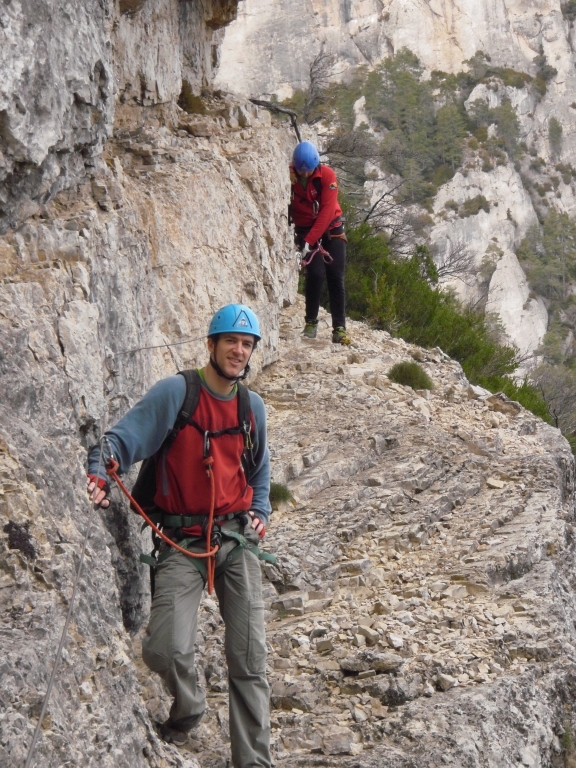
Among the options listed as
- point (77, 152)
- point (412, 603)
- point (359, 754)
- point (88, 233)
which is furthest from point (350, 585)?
point (77, 152)

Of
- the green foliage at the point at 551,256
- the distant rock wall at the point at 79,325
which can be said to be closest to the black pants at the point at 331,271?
the distant rock wall at the point at 79,325

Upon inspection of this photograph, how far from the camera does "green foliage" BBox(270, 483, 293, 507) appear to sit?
6656 mm

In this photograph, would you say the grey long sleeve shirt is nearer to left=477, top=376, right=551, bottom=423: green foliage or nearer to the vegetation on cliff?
left=477, top=376, right=551, bottom=423: green foliage

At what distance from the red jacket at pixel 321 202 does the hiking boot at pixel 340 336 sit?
1127mm

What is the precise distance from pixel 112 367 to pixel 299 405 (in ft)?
11.8

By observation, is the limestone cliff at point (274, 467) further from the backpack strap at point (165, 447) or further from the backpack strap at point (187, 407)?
the backpack strap at point (187, 407)

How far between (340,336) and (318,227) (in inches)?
52.4

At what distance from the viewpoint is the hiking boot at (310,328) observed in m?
9.87

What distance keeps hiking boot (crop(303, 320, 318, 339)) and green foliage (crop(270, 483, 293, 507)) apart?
11.0 feet

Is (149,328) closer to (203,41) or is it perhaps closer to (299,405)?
(299,405)

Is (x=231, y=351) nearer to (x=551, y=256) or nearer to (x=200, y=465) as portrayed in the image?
(x=200, y=465)

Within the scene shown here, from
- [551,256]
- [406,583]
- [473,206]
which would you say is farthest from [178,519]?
[551,256]

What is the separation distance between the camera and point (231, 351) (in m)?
3.86

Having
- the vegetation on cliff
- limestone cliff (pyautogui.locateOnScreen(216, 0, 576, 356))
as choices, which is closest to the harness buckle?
the vegetation on cliff
